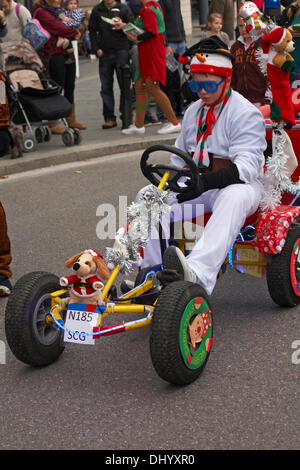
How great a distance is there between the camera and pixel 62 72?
10188 mm

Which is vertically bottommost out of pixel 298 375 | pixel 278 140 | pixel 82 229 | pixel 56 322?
pixel 82 229

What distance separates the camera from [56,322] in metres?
3.63

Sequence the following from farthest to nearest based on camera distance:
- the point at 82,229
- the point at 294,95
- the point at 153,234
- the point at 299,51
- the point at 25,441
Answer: the point at 82,229 → the point at 299,51 → the point at 294,95 → the point at 153,234 → the point at 25,441

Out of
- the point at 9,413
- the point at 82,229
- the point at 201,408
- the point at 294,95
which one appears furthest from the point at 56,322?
the point at 82,229

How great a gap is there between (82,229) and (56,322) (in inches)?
111

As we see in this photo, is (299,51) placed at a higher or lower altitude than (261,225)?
higher

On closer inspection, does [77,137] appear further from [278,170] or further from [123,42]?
[278,170]

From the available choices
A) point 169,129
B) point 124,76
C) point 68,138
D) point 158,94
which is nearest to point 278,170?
point 158,94

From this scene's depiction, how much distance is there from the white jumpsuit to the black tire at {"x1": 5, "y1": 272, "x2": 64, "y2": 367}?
718 mm

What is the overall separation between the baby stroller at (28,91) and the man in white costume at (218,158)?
15.4 ft

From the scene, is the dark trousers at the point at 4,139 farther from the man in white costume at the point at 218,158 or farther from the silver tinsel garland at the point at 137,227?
the silver tinsel garland at the point at 137,227

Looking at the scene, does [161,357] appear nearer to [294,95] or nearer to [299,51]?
[294,95]

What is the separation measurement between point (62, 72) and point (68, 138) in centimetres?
99

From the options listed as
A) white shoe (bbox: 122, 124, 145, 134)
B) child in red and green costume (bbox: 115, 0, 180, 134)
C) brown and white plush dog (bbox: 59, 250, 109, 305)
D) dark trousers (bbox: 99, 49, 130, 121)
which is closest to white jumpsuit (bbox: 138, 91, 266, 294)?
brown and white plush dog (bbox: 59, 250, 109, 305)
